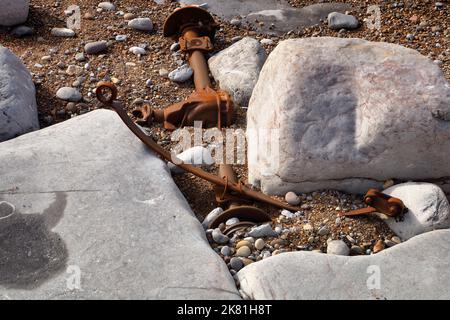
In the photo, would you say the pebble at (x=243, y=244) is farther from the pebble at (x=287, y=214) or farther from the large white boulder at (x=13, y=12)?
the large white boulder at (x=13, y=12)

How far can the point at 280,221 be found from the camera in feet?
11.0

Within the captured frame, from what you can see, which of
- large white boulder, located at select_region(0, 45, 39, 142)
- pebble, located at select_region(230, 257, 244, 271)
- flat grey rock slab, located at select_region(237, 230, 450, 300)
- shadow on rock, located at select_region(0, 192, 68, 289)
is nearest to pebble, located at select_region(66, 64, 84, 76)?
large white boulder, located at select_region(0, 45, 39, 142)

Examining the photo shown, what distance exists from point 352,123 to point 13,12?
2831 mm

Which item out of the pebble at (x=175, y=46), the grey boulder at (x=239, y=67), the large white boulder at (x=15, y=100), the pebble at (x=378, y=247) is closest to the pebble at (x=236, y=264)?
the pebble at (x=378, y=247)

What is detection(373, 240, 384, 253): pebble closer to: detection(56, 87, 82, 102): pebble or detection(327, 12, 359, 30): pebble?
detection(56, 87, 82, 102): pebble

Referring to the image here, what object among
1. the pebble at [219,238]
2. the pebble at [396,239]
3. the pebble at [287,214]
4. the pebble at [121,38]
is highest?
the pebble at [121,38]

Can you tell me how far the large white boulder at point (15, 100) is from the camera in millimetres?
3801

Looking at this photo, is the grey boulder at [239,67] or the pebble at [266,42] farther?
the pebble at [266,42]

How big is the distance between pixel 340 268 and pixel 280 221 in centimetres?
57

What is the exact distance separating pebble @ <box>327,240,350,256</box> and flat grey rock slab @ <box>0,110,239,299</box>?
58cm

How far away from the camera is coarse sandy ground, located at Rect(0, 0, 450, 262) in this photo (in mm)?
3590

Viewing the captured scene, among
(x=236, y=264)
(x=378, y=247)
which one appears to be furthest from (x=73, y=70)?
(x=378, y=247)

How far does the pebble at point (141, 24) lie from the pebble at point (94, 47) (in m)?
0.34
